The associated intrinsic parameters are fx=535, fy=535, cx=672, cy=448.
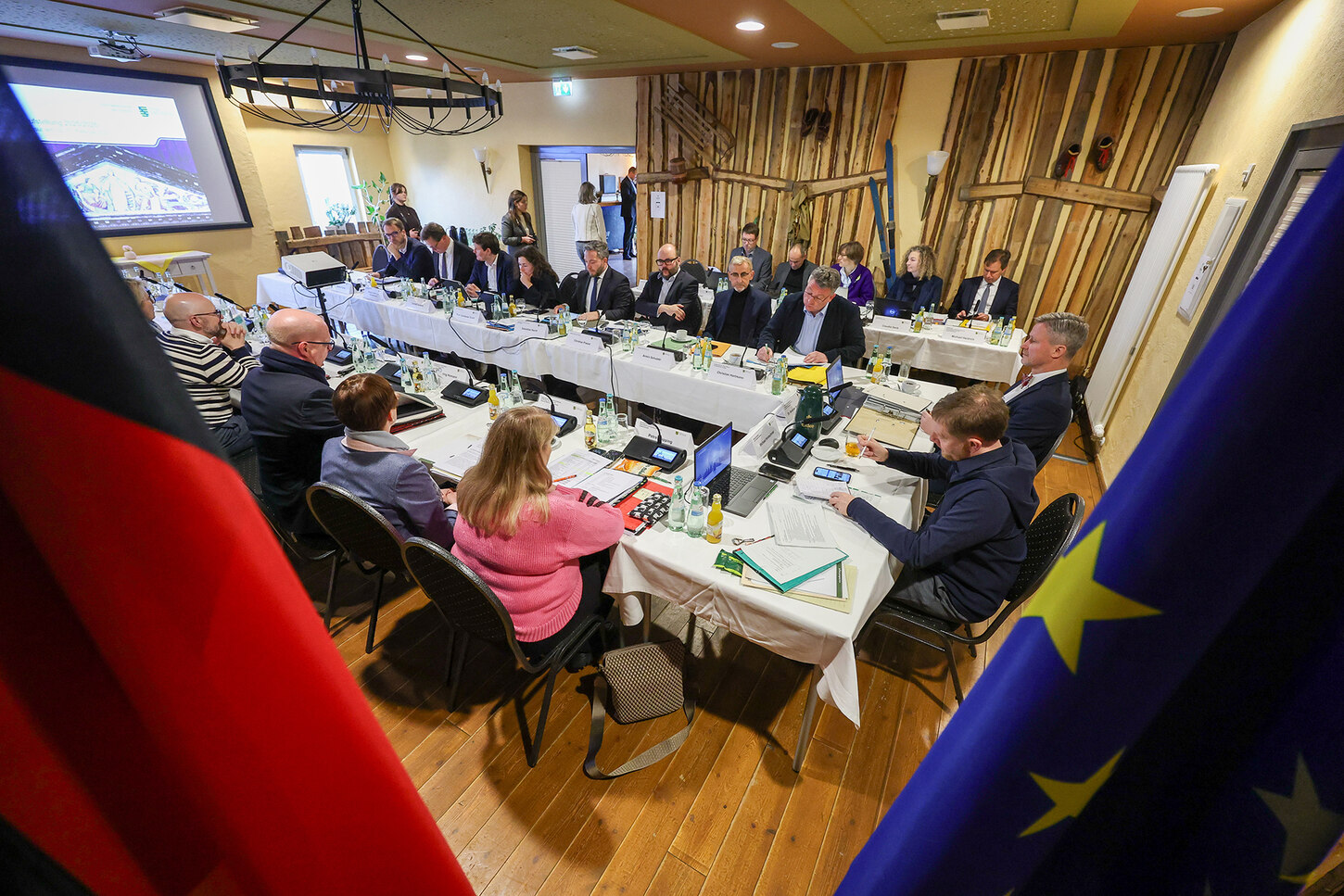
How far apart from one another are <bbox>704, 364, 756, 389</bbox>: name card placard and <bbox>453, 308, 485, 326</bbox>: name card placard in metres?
2.18

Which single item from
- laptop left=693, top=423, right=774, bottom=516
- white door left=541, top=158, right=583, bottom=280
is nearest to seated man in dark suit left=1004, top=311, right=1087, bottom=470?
laptop left=693, top=423, right=774, bottom=516

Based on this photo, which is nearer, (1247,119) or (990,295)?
(1247,119)

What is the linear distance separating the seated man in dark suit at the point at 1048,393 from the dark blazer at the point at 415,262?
5763mm

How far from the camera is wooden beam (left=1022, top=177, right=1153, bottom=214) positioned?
5098 millimetres

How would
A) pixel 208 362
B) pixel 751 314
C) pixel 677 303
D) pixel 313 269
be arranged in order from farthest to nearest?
pixel 313 269 → pixel 677 303 → pixel 751 314 → pixel 208 362

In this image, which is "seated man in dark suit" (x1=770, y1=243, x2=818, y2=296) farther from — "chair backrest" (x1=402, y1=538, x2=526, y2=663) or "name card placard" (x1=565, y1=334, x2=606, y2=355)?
"chair backrest" (x1=402, y1=538, x2=526, y2=663)

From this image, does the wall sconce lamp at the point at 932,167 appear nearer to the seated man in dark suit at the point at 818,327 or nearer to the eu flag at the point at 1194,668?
the seated man in dark suit at the point at 818,327

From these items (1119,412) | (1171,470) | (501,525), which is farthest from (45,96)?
(1119,412)

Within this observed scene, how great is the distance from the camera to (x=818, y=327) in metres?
4.05

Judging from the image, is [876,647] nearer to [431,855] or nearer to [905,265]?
[431,855]

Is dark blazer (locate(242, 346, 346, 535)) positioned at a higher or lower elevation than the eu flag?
lower

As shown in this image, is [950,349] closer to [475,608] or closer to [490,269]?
[475,608]

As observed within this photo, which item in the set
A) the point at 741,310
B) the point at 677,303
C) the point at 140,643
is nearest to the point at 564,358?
the point at 677,303

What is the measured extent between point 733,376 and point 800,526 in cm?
160
